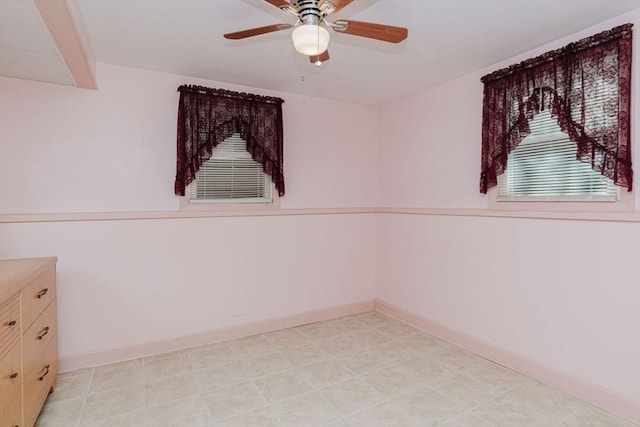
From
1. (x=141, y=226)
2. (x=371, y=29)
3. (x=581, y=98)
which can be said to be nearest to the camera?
(x=371, y=29)

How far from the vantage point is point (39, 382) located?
2.03 meters

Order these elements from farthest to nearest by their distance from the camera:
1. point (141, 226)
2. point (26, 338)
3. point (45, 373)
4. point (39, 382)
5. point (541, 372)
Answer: point (141, 226), point (541, 372), point (45, 373), point (39, 382), point (26, 338)

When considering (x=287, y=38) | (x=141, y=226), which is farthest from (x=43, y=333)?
(x=287, y=38)

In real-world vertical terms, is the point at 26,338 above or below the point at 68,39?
below

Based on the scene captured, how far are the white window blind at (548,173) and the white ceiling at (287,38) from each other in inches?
25.7

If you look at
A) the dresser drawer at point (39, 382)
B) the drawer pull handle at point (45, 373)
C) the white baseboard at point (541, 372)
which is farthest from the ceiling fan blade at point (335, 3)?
the white baseboard at point (541, 372)

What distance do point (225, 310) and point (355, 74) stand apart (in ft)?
8.07

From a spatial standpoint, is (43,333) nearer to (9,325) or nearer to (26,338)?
(26,338)

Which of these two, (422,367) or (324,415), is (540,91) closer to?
(422,367)

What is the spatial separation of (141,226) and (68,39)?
146 cm

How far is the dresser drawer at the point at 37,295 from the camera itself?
1.86 meters

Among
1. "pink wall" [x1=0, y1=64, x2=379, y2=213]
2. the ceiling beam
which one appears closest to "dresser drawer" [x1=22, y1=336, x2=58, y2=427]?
"pink wall" [x1=0, y1=64, x2=379, y2=213]

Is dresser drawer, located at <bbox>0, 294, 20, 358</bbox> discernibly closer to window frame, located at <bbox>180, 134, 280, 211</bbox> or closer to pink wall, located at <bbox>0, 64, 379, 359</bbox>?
pink wall, located at <bbox>0, 64, 379, 359</bbox>

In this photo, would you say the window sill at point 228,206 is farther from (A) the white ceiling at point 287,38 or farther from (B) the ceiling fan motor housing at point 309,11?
(B) the ceiling fan motor housing at point 309,11
